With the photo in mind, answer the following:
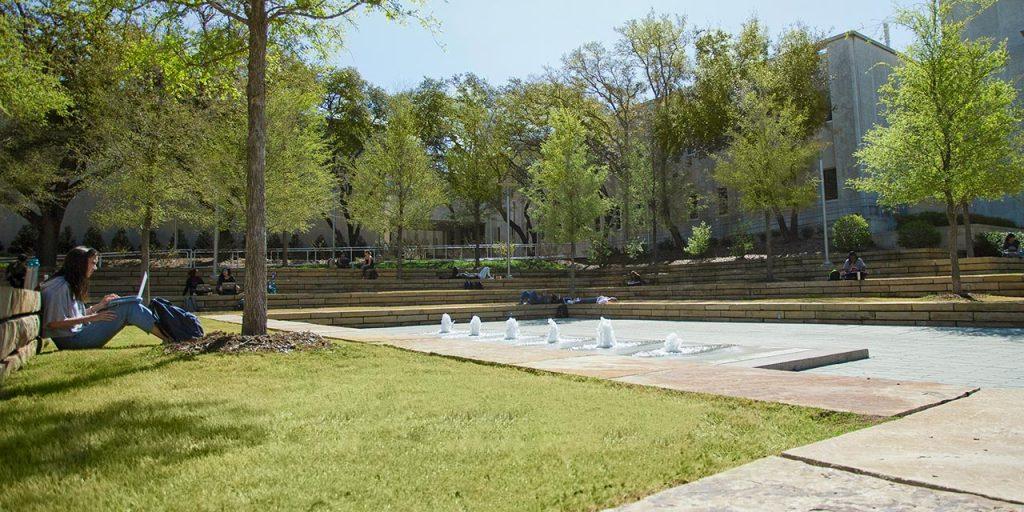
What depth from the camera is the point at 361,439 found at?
3.56 metres

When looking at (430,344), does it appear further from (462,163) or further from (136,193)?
(462,163)

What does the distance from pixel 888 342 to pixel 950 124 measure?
22.7 feet

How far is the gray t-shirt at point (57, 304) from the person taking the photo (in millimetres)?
6641

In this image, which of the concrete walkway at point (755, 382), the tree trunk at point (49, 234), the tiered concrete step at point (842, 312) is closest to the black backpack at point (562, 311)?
the tiered concrete step at point (842, 312)

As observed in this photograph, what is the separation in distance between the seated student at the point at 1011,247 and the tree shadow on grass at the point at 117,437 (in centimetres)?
2302

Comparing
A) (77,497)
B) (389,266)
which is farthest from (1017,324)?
(389,266)

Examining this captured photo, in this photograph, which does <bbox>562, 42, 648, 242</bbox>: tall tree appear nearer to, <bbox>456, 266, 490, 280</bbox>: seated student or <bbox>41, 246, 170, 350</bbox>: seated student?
<bbox>456, 266, 490, 280</bbox>: seated student

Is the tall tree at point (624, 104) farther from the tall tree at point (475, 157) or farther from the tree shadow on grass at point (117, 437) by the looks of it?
the tree shadow on grass at point (117, 437)

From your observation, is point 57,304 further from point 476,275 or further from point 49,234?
point 49,234

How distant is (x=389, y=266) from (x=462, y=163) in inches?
268

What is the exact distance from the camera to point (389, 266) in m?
31.3

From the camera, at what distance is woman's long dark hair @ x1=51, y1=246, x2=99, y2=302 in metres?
6.78

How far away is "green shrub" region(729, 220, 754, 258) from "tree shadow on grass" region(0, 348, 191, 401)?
88.2 feet

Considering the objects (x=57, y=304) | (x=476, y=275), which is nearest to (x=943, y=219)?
(x=476, y=275)
